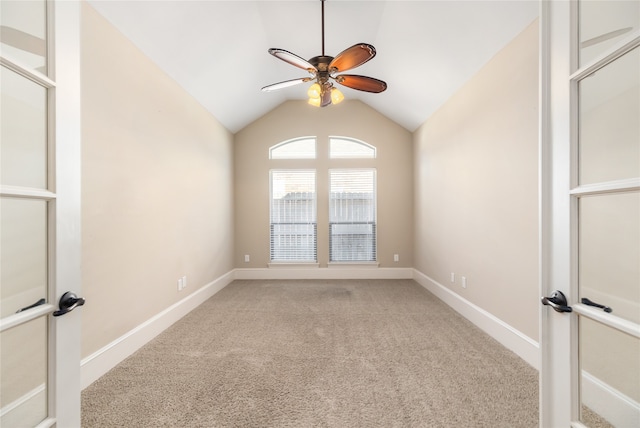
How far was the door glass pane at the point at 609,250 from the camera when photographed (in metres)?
0.83

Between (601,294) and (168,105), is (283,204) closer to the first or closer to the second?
(168,105)

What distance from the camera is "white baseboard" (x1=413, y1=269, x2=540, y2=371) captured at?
7.14 feet

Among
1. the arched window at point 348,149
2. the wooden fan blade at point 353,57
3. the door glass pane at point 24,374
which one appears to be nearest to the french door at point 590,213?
the wooden fan blade at point 353,57

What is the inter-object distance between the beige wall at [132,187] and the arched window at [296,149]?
5.29 feet

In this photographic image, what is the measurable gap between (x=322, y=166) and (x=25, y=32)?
4.59 m

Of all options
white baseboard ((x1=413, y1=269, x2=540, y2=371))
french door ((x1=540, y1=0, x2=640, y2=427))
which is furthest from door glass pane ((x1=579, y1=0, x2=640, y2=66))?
white baseboard ((x1=413, y1=269, x2=540, y2=371))

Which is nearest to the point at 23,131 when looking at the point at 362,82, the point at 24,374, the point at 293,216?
the point at 24,374

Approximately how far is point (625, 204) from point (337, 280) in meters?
4.47

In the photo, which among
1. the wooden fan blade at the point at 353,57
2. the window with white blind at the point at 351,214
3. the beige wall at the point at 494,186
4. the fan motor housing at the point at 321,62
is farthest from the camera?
the window with white blind at the point at 351,214

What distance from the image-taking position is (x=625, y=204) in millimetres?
830

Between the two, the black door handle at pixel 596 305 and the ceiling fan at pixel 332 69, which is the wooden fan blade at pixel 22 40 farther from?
the black door handle at pixel 596 305

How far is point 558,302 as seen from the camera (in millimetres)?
891

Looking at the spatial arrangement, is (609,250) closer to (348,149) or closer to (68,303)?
(68,303)

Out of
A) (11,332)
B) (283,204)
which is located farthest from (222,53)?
(11,332)
